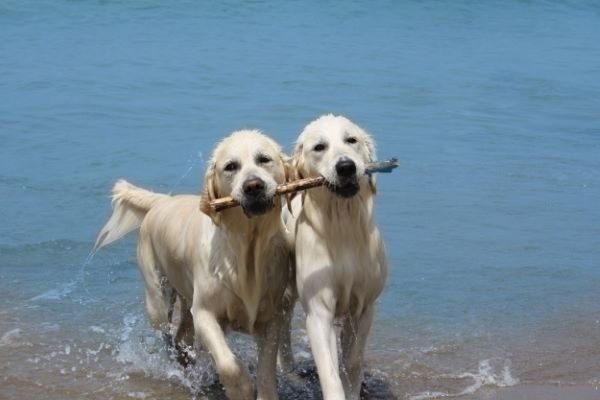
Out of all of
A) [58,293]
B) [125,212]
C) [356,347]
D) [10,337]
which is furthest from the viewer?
[58,293]

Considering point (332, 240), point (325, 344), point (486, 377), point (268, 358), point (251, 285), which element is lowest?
point (486, 377)

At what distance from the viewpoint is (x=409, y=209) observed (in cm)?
1101

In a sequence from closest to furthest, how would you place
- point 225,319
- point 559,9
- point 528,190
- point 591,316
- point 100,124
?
point 225,319
point 591,316
point 528,190
point 100,124
point 559,9

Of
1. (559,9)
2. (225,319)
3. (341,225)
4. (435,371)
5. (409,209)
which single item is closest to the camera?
(341,225)

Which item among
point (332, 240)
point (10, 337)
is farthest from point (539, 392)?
point (10, 337)

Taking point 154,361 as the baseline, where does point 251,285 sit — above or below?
above

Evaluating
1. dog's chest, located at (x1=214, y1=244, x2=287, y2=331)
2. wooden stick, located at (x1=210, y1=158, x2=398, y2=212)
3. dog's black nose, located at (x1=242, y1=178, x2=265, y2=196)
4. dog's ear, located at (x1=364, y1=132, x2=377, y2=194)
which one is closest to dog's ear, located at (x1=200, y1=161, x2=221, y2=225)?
wooden stick, located at (x1=210, y1=158, x2=398, y2=212)

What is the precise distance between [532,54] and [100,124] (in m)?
10.8

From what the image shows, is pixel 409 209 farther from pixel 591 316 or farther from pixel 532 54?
pixel 532 54

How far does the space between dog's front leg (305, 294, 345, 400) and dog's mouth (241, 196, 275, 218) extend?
0.53 meters

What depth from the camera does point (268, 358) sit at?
6258mm

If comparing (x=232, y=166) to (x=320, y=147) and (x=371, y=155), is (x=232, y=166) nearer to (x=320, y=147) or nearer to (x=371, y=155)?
(x=320, y=147)

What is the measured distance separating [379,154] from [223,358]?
24.7 ft

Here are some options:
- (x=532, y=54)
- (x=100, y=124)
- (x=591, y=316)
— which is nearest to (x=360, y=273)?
(x=591, y=316)
